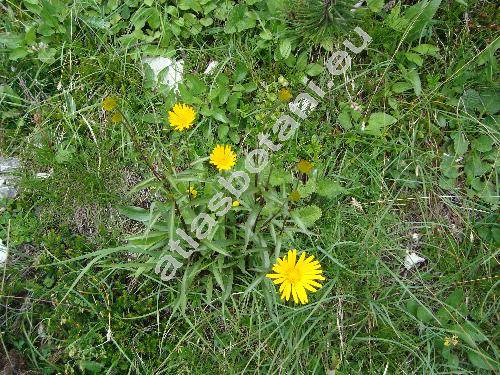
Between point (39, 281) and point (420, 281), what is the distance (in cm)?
195

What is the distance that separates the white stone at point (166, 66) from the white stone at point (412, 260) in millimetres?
1536

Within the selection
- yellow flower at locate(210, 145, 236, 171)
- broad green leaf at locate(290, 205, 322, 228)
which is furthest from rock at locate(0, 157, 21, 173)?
broad green leaf at locate(290, 205, 322, 228)

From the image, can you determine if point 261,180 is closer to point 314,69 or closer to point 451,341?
point 314,69

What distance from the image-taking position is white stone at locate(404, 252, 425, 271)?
2.49 meters

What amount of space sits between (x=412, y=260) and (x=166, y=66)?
1.68m

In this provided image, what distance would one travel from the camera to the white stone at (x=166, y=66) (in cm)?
270

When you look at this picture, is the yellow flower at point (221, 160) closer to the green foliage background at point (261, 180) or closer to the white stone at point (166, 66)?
the green foliage background at point (261, 180)

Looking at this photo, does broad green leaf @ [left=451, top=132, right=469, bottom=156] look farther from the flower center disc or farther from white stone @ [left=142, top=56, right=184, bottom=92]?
white stone @ [left=142, top=56, right=184, bottom=92]

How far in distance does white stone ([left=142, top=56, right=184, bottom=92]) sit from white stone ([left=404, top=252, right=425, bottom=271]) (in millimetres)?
1536

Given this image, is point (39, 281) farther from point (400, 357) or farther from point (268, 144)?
point (400, 357)

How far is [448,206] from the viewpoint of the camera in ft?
8.44

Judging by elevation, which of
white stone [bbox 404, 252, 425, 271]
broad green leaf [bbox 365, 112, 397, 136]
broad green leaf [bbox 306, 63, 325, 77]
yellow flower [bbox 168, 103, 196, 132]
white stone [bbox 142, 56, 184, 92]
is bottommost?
white stone [bbox 404, 252, 425, 271]

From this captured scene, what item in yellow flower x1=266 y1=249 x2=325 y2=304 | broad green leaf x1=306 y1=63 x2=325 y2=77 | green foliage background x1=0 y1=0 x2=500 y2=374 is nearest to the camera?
yellow flower x1=266 y1=249 x2=325 y2=304

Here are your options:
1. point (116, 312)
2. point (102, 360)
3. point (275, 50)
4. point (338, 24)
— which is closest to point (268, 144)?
point (275, 50)
